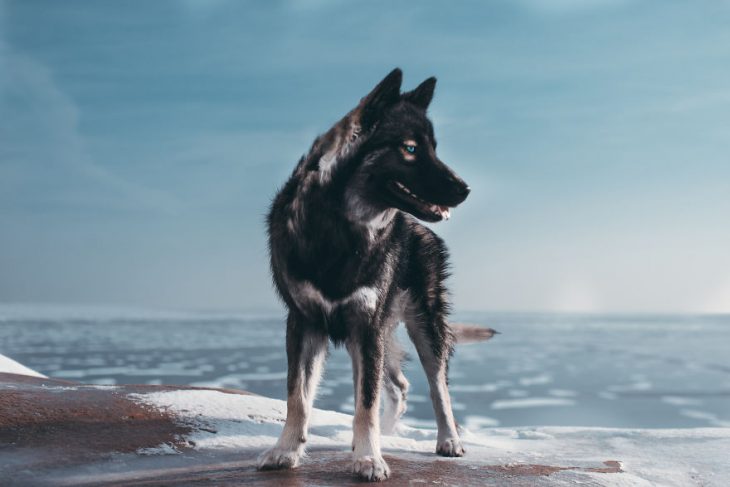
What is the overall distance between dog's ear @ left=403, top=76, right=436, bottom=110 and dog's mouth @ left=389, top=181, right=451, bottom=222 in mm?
563

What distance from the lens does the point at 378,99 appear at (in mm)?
3787

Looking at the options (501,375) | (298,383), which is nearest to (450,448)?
(298,383)

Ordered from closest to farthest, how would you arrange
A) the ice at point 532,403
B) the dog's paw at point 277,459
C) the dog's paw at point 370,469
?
the dog's paw at point 370,469 < the dog's paw at point 277,459 < the ice at point 532,403

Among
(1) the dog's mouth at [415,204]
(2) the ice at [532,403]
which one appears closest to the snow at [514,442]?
(1) the dog's mouth at [415,204]

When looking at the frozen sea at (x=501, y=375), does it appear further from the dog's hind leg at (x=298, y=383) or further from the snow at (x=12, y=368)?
the snow at (x=12, y=368)

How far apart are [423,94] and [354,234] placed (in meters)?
0.98

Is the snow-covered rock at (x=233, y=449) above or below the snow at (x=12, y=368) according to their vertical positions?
below

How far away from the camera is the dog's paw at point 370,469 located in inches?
141

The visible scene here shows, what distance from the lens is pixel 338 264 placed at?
3775mm

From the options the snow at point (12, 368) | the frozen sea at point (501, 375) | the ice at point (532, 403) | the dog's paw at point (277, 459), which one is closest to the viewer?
the dog's paw at point (277, 459)

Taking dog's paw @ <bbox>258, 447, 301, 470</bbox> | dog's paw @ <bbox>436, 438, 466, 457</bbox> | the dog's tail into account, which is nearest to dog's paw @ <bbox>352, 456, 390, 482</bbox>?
dog's paw @ <bbox>258, 447, 301, 470</bbox>

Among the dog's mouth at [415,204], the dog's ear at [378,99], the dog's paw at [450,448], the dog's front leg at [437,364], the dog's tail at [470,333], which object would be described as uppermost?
the dog's ear at [378,99]

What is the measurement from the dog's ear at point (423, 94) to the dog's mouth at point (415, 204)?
1.85 feet

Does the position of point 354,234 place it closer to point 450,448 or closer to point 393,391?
point 450,448
